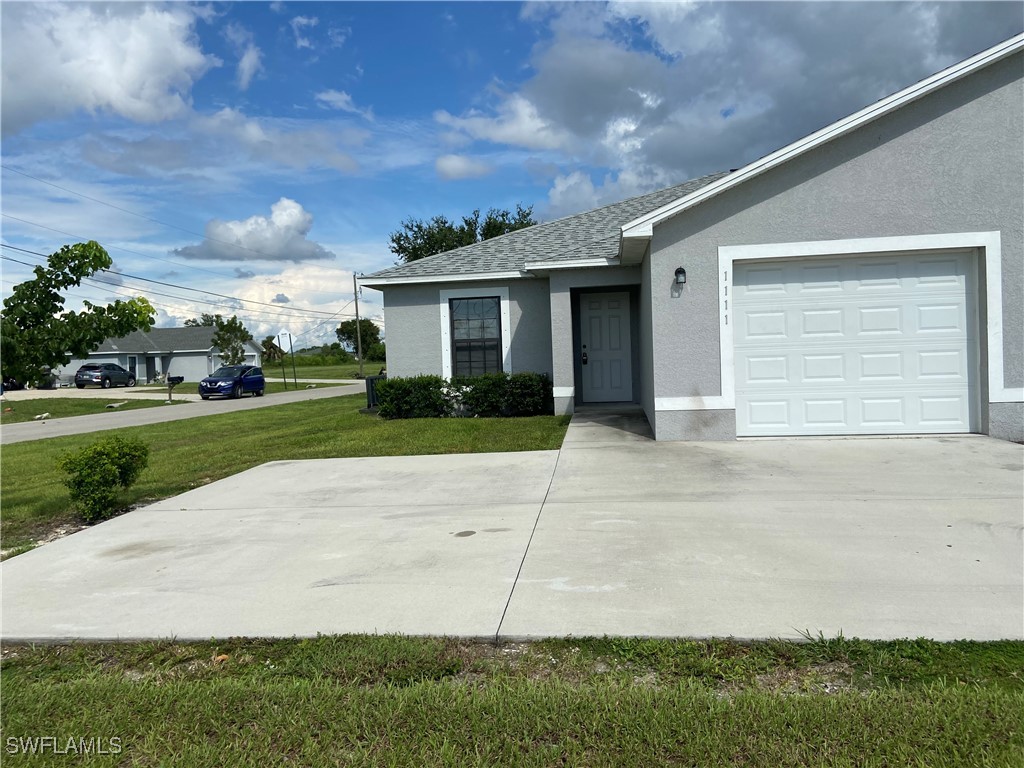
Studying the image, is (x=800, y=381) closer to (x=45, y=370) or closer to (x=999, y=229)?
(x=999, y=229)

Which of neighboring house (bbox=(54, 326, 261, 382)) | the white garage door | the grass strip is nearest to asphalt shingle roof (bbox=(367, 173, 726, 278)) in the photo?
the white garage door

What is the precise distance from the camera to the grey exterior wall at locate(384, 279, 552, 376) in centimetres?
1580

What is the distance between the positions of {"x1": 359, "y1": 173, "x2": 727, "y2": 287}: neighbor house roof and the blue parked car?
18051 millimetres

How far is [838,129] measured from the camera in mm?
9180

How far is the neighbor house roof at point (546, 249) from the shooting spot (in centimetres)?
1453

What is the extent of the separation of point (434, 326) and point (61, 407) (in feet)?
70.2

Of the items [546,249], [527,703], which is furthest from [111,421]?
[527,703]

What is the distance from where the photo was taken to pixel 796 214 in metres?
9.62

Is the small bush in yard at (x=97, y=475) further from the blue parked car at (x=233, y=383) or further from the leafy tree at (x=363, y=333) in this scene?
the leafy tree at (x=363, y=333)

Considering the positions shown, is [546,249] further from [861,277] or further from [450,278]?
[861,277]

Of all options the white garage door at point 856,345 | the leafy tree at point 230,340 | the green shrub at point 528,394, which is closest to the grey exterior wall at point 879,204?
the white garage door at point 856,345

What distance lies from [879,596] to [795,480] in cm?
326

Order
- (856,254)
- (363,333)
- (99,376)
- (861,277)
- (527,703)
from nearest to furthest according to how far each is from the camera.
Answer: (527,703) < (856,254) < (861,277) < (99,376) < (363,333)

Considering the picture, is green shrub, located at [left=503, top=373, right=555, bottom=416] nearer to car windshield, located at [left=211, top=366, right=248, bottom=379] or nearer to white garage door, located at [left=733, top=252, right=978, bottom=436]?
white garage door, located at [left=733, top=252, right=978, bottom=436]
